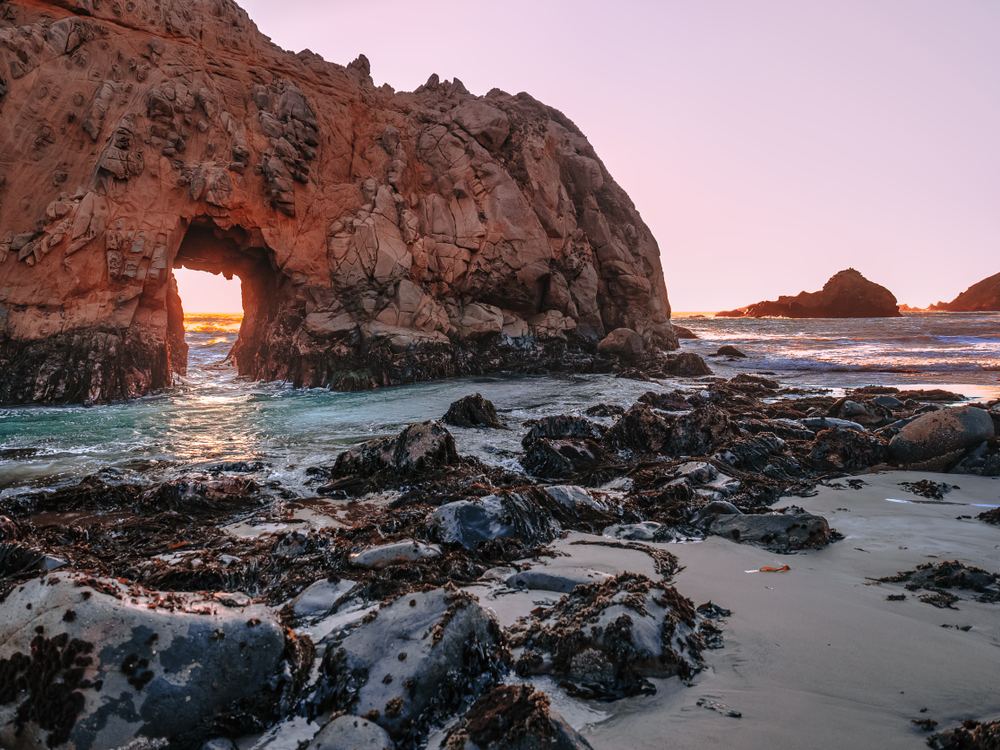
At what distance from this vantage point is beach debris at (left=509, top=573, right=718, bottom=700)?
2.10m

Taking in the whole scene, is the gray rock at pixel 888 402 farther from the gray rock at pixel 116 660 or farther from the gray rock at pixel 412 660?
the gray rock at pixel 116 660

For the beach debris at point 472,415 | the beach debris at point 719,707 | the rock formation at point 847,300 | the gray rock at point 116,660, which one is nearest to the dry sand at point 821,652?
the beach debris at point 719,707

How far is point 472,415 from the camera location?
343 inches

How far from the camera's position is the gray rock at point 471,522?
3.75 m

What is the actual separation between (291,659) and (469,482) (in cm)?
324

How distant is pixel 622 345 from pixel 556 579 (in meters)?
16.2

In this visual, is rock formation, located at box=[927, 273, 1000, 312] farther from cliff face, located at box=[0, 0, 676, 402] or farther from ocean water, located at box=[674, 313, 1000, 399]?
cliff face, located at box=[0, 0, 676, 402]

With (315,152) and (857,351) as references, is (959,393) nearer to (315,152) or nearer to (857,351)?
(857,351)

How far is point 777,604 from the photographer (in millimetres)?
2682

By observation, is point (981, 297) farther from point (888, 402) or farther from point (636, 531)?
point (636, 531)

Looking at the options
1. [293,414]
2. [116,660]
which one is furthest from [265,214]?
[116,660]

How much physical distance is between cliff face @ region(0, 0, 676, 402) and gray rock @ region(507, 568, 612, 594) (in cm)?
1215

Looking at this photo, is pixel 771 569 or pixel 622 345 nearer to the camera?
pixel 771 569

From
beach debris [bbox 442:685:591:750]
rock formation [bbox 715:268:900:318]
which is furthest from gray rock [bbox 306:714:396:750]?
rock formation [bbox 715:268:900:318]
